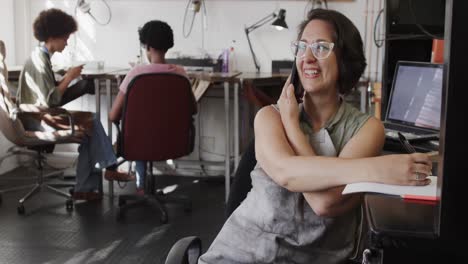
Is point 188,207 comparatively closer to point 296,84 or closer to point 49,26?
point 49,26

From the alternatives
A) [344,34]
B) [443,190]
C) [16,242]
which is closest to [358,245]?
[344,34]

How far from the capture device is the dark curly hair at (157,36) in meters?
3.75

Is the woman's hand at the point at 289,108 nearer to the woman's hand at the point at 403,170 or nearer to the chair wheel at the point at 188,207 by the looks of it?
the woman's hand at the point at 403,170

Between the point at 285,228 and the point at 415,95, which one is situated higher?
the point at 415,95

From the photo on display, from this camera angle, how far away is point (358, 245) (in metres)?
1.46

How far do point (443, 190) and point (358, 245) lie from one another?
792 millimetres

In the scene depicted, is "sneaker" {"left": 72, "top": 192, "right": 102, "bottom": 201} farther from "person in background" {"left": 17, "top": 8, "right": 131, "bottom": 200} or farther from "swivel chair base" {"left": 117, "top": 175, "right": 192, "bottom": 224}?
"swivel chair base" {"left": 117, "top": 175, "right": 192, "bottom": 224}

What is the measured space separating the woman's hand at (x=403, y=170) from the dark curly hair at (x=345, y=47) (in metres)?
0.48

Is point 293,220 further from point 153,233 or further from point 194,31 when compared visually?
point 194,31

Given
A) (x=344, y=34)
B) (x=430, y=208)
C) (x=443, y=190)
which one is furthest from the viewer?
(x=344, y=34)

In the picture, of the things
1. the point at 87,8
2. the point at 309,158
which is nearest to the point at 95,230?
the point at 87,8

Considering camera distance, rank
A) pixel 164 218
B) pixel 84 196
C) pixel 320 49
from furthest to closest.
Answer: pixel 84 196, pixel 164 218, pixel 320 49

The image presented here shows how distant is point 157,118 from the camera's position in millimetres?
3561

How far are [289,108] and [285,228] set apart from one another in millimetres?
289
